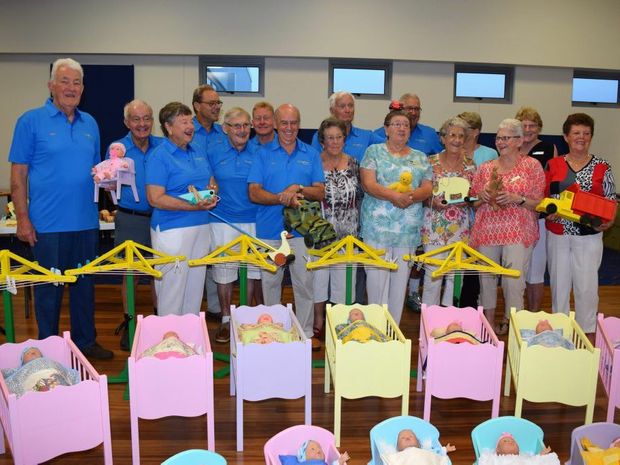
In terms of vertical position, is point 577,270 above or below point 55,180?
below

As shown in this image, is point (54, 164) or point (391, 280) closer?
point (54, 164)

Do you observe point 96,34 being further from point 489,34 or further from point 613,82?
point 613,82

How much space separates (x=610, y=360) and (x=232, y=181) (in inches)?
95.0

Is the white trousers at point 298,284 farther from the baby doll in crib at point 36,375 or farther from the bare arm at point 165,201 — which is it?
the baby doll in crib at point 36,375

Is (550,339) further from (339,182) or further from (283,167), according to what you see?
(283,167)

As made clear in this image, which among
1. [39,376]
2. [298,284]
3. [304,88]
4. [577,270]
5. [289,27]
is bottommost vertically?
[39,376]

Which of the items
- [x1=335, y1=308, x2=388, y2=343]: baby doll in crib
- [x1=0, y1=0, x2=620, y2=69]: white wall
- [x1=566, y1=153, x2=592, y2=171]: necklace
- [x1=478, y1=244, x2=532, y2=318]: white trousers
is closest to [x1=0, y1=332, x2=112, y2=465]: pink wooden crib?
[x1=335, y1=308, x2=388, y2=343]: baby doll in crib

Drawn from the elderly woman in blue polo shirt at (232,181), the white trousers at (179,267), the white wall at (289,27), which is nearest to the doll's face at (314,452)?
the white trousers at (179,267)

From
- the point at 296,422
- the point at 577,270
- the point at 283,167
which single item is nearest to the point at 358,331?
the point at 296,422

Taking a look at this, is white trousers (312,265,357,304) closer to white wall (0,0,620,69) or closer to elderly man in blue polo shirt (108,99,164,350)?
elderly man in blue polo shirt (108,99,164,350)

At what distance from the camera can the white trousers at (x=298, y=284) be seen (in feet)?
12.5

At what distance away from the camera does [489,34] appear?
719cm

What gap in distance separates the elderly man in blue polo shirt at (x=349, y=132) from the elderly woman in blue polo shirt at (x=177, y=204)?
1.00 meters

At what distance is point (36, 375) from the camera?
2605mm
